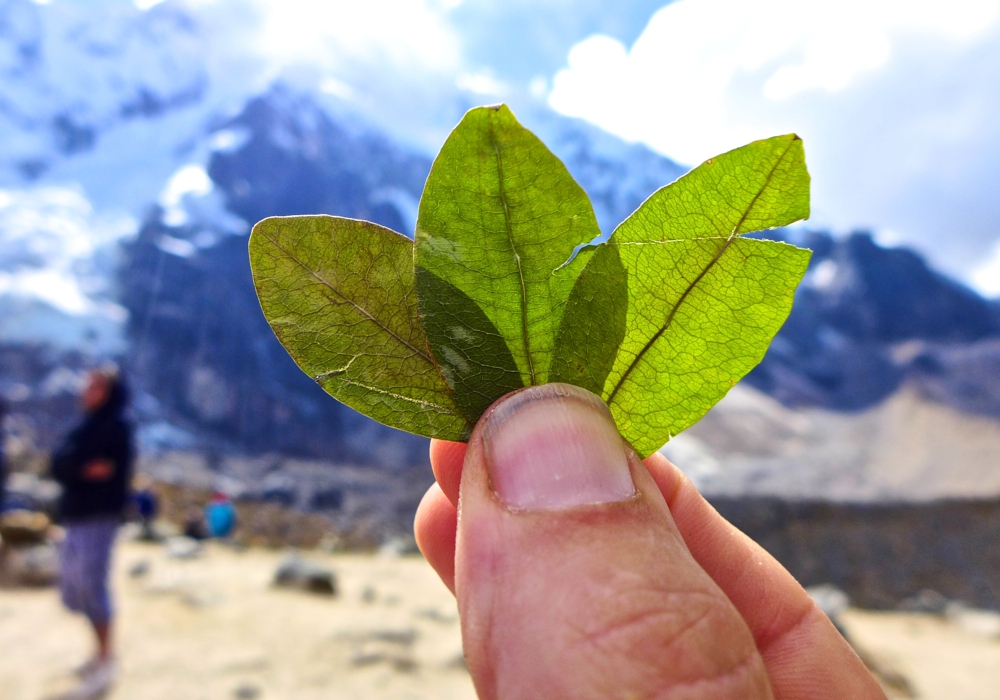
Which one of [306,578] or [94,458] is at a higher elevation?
[94,458]

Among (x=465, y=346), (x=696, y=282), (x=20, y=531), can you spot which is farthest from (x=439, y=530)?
(x=20, y=531)

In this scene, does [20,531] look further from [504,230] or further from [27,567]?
[504,230]

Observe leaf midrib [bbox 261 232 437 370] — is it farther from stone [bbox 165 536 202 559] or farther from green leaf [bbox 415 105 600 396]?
stone [bbox 165 536 202 559]

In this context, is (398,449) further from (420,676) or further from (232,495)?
(420,676)

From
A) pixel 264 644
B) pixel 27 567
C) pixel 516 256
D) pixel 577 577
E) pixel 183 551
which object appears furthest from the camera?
pixel 183 551

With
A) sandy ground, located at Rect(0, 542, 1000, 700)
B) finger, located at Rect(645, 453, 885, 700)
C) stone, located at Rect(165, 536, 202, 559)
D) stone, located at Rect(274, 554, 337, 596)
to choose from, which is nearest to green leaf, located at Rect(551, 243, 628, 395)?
finger, located at Rect(645, 453, 885, 700)

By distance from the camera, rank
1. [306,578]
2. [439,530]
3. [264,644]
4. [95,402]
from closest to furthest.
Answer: [439,530]
[95,402]
[264,644]
[306,578]

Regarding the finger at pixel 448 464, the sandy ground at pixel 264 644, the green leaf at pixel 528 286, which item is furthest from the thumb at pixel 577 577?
the sandy ground at pixel 264 644

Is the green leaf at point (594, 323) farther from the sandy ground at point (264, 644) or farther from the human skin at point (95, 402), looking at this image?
the sandy ground at point (264, 644)
